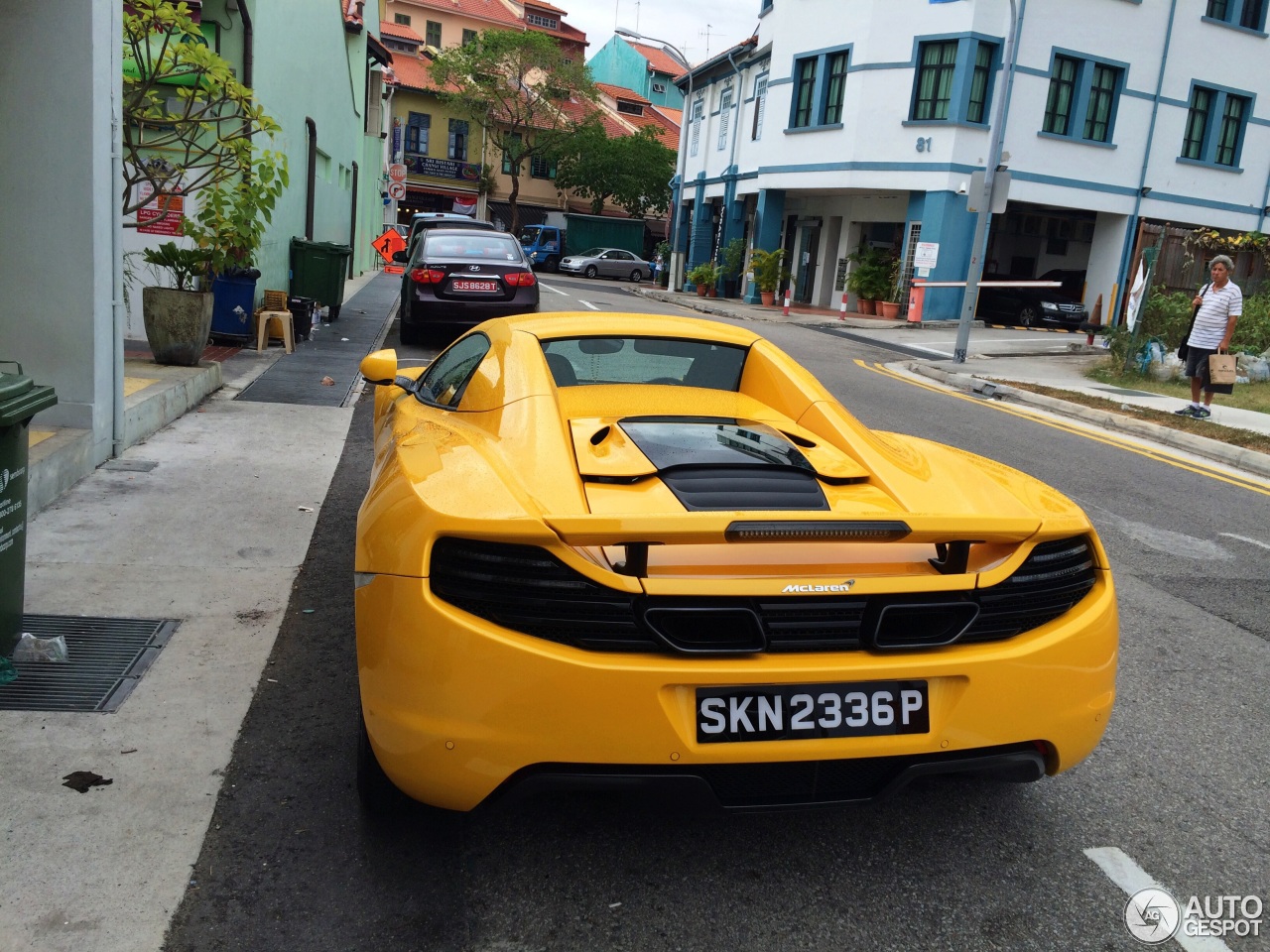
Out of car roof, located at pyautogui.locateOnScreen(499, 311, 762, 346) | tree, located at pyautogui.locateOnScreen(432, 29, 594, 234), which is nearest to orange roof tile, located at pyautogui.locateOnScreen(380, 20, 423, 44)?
tree, located at pyautogui.locateOnScreen(432, 29, 594, 234)

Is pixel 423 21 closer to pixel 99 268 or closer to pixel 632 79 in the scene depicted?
pixel 632 79

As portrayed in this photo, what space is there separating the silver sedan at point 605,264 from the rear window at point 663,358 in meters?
42.1

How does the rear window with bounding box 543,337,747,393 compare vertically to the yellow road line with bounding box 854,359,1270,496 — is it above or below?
above

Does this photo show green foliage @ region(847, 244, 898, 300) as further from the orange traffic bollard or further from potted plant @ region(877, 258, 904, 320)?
the orange traffic bollard

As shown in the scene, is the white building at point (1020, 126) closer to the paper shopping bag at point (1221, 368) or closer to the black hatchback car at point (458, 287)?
the paper shopping bag at point (1221, 368)

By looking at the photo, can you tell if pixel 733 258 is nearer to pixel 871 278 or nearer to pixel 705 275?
pixel 705 275

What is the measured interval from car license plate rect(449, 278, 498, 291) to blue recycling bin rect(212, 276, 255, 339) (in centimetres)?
255

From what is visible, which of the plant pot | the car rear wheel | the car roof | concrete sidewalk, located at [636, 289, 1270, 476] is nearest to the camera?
the car roof

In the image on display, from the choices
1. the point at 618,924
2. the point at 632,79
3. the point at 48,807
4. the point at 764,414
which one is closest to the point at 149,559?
the point at 48,807

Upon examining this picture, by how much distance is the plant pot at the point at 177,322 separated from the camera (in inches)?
361

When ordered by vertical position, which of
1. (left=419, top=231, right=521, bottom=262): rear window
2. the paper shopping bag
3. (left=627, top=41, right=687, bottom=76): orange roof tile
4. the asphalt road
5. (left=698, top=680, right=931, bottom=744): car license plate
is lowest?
the asphalt road

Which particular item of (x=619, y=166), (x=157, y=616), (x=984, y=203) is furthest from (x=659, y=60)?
(x=157, y=616)

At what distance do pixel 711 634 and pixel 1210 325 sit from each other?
37.7ft

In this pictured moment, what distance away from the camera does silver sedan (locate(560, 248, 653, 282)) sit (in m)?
45.8
